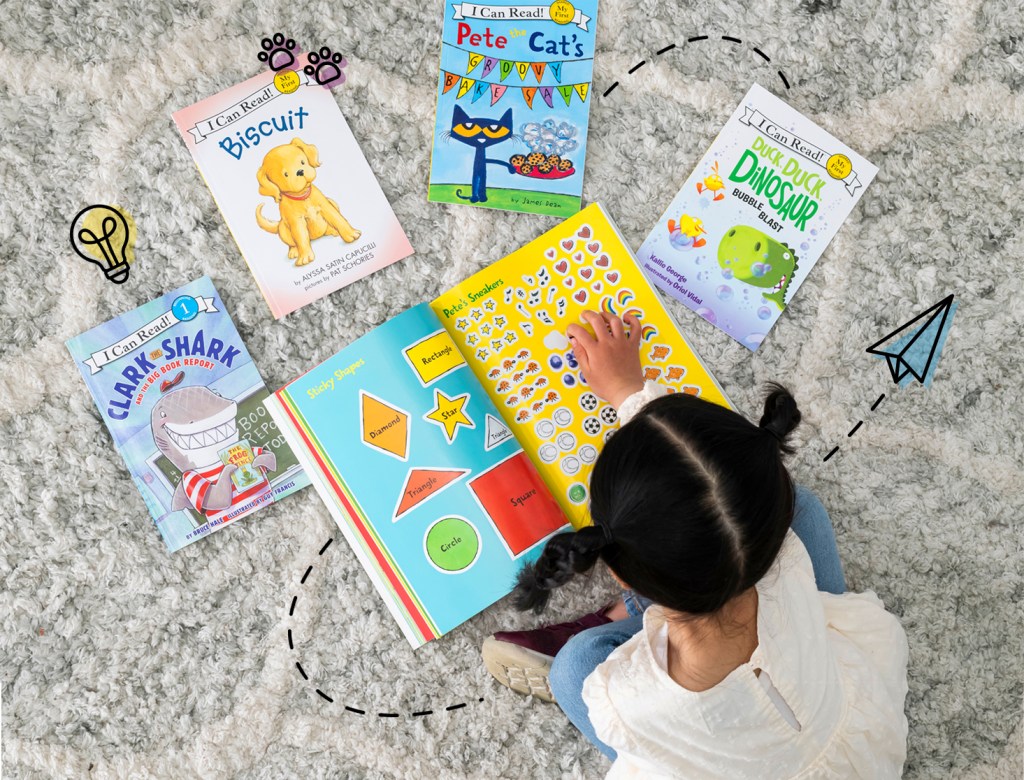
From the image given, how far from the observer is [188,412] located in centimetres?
76

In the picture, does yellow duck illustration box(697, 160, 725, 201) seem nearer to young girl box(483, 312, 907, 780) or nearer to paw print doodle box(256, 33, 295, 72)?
young girl box(483, 312, 907, 780)

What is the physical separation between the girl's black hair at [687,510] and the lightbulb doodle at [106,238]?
515 millimetres

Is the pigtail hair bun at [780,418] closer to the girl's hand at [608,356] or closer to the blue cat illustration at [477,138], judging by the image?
the girl's hand at [608,356]

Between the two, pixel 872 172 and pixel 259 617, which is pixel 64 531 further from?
pixel 872 172

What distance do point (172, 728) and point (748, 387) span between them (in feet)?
2.13

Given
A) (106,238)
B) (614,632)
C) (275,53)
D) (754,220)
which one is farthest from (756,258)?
(106,238)

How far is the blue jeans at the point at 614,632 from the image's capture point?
0.70 metres

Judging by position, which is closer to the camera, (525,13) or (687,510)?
(687,510)

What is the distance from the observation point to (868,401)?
30.9 inches

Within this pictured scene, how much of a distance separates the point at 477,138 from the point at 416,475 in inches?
13.3

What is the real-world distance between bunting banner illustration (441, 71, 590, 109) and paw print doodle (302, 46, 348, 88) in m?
0.10

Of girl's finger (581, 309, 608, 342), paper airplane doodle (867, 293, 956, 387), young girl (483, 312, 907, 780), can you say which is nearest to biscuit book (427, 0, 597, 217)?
girl's finger (581, 309, 608, 342)

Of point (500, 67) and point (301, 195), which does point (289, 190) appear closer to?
point (301, 195)

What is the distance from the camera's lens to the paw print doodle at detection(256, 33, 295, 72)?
777mm
